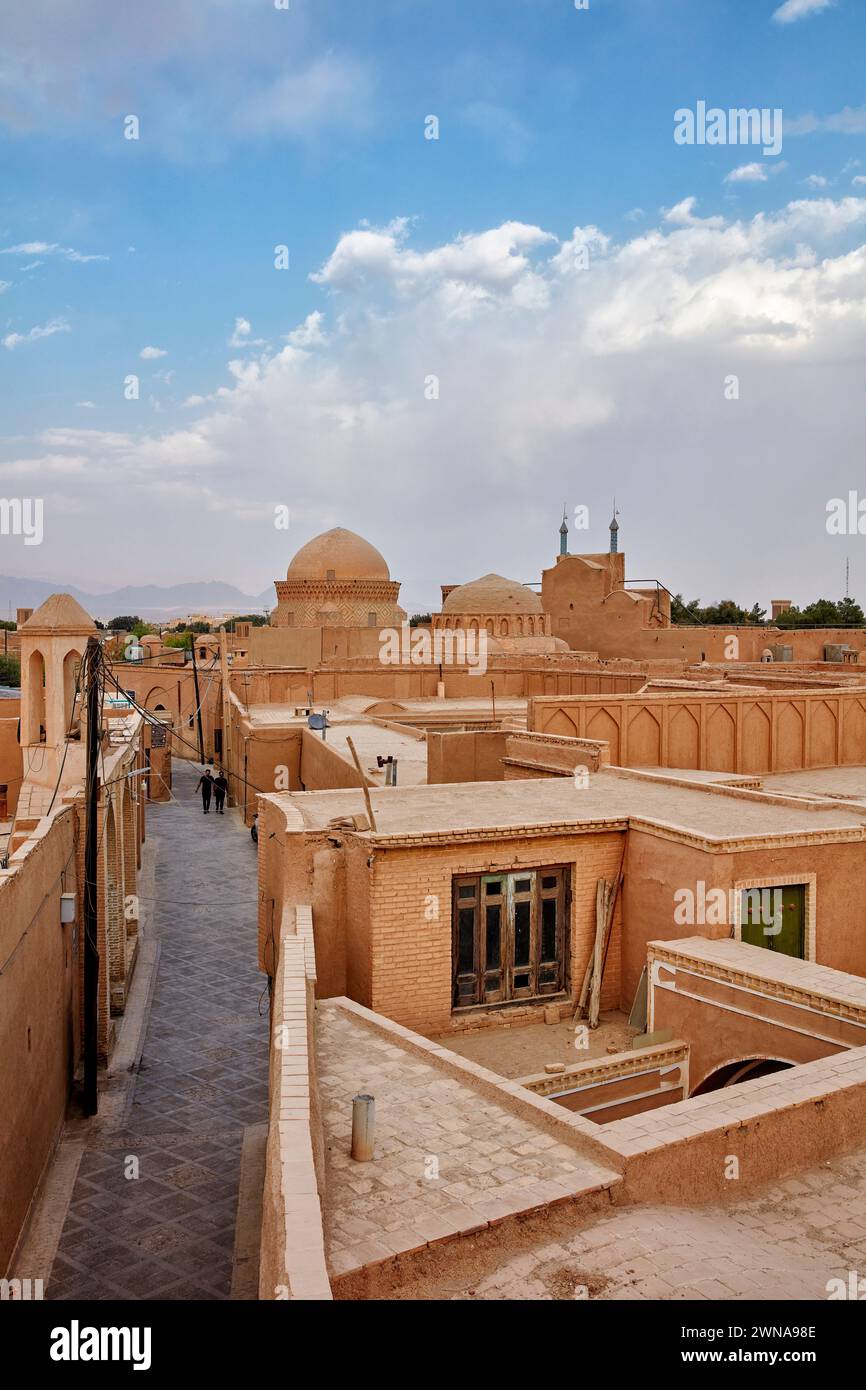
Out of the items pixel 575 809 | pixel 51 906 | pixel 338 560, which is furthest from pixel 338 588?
pixel 575 809

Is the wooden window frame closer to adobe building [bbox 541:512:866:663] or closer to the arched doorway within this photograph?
the arched doorway

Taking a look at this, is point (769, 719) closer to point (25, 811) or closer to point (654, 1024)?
point (654, 1024)

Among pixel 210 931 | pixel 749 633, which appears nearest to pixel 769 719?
pixel 210 931

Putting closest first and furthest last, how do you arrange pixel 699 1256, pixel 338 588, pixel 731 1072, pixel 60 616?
1. pixel 699 1256
2. pixel 731 1072
3. pixel 60 616
4. pixel 338 588

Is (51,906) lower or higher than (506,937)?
lower

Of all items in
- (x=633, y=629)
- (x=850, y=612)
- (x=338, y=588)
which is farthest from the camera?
(x=850, y=612)

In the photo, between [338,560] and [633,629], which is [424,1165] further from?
[338,560]

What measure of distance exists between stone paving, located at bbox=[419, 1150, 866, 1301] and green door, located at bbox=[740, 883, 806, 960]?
3.27m

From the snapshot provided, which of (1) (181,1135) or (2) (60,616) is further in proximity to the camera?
(2) (60,616)

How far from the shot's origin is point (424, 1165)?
5.12 metres

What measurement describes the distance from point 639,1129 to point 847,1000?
217 centimetres

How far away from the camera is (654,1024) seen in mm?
7941

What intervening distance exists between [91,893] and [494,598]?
2942 cm

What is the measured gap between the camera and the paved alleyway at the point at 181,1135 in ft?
27.6
